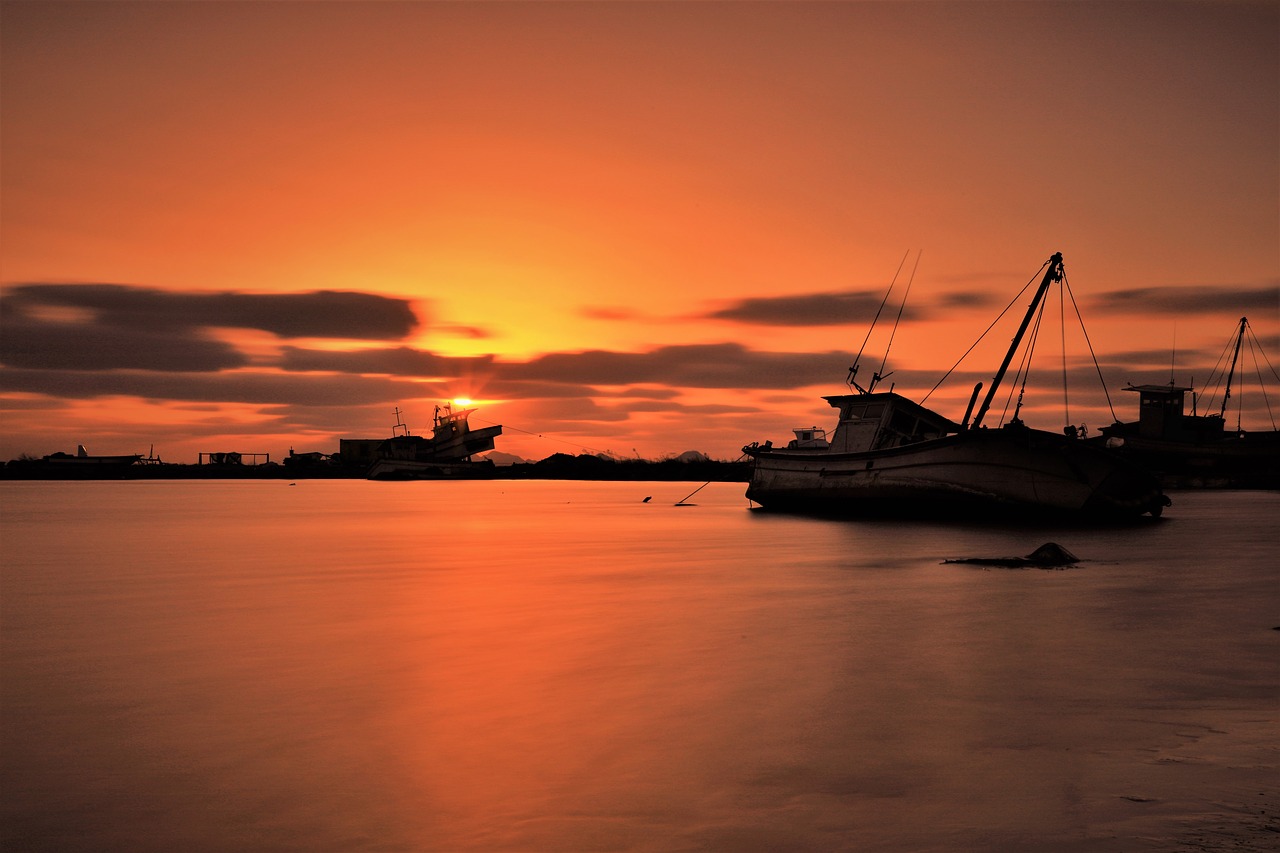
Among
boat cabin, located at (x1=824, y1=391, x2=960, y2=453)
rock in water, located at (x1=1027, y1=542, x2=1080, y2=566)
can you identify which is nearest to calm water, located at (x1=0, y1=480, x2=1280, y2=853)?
rock in water, located at (x1=1027, y1=542, x2=1080, y2=566)

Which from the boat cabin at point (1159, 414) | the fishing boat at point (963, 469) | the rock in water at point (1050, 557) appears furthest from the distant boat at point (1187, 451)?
the rock in water at point (1050, 557)

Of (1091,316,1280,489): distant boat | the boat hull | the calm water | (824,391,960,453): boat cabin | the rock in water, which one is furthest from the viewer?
(1091,316,1280,489): distant boat

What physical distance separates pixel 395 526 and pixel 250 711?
4057cm

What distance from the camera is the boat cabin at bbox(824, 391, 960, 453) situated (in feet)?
150

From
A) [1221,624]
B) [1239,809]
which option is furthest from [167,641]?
[1221,624]

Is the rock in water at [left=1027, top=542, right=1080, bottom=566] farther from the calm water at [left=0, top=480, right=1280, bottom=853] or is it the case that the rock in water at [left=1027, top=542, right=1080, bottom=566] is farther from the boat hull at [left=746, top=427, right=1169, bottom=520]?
the boat hull at [left=746, top=427, right=1169, bottom=520]

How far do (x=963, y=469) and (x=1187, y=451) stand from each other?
194 feet

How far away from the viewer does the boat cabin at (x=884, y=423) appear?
150ft

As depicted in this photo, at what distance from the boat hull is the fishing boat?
0.13ft

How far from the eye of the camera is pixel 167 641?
48.9 feet

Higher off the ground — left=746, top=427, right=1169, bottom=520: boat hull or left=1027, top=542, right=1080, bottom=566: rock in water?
left=746, top=427, right=1169, bottom=520: boat hull

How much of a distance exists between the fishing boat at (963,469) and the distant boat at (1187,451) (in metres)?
45.6

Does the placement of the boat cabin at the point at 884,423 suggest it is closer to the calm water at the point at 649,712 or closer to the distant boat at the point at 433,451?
the calm water at the point at 649,712

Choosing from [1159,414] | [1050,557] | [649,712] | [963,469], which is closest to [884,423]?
[963,469]
